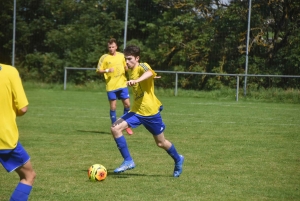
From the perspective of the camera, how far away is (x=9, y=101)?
5035 mm

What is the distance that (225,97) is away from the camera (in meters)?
23.9

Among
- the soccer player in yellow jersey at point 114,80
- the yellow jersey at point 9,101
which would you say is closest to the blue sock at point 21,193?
the yellow jersey at point 9,101

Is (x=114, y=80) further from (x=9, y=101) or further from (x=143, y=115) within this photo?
(x=9, y=101)

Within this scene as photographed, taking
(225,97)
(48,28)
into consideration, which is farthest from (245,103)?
(48,28)

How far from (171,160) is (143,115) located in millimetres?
1457

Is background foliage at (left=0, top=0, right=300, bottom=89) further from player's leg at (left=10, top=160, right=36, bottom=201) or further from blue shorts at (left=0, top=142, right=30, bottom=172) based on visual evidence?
blue shorts at (left=0, top=142, right=30, bottom=172)

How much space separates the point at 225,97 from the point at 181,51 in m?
3.67

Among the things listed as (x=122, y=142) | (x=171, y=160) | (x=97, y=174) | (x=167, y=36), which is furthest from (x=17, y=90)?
(x=167, y=36)

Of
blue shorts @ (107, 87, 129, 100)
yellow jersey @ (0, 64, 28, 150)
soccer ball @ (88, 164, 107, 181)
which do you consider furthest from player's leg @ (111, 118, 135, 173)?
blue shorts @ (107, 87, 129, 100)

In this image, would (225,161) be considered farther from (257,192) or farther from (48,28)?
(48,28)

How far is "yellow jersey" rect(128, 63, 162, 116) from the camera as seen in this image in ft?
25.9

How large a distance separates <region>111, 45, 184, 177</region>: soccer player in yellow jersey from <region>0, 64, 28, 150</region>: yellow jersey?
2873 mm

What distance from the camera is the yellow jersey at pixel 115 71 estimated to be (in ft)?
43.7

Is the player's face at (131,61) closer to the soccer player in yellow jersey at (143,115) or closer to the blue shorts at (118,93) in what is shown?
the soccer player in yellow jersey at (143,115)
